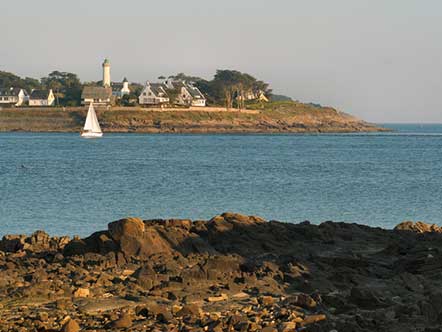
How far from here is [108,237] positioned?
19.5 meters

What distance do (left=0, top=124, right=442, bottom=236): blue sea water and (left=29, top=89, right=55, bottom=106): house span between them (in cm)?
8525

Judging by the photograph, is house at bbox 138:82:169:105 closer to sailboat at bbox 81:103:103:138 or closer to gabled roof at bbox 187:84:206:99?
gabled roof at bbox 187:84:206:99

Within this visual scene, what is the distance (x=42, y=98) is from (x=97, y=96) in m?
15.1

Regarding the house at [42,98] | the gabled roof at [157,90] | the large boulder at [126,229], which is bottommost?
the house at [42,98]

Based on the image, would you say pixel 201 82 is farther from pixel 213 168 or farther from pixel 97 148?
pixel 213 168

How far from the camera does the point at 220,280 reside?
16391 millimetres

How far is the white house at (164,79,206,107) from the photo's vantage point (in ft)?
570

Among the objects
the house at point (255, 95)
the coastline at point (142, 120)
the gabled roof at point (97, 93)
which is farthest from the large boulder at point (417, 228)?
the house at point (255, 95)

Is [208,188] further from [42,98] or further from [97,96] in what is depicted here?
[42,98]

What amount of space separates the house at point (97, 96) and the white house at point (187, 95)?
13.4 m

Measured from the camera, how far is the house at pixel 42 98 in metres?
175

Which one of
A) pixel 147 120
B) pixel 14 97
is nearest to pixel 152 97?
pixel 147 120

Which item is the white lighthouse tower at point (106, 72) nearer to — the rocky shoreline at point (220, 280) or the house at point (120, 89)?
the house at point (120, 89)

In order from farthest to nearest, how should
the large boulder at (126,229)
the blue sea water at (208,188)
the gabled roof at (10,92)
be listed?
the gabled roof at (10,92) < the blue sea water at (208,188) < the large boulder at (126,229)
